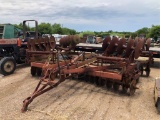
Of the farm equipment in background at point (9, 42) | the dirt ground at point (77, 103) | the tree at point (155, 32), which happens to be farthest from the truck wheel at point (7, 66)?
the tree at point (155, 32)

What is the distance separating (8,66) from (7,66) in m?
0.05

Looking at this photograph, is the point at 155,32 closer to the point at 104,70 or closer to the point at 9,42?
the point at 9,42

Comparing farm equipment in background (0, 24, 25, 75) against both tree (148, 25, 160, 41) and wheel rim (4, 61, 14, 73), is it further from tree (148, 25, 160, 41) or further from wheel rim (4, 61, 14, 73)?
tree (148, 25, 160, 41)

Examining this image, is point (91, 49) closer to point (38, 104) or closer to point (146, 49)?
point (146, 49)

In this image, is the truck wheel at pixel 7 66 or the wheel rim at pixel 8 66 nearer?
the truck wheel at pixel 7 66

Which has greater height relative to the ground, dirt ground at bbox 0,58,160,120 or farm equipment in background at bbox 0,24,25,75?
farm equipment in background at bbox 0,24,25,75

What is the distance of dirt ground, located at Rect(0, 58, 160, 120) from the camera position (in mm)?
4398

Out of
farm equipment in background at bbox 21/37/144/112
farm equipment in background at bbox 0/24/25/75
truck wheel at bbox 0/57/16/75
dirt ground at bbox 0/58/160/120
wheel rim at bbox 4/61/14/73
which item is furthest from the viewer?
farm equipment in background at bbox 0/24/25/75

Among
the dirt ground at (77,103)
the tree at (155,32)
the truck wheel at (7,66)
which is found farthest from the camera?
the tree at (155,32)

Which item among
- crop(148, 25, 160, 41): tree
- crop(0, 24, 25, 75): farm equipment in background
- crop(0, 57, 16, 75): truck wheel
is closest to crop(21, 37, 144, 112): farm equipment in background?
crop(0, 57, 16, 75): truck wheel

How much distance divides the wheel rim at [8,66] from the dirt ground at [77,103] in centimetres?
116

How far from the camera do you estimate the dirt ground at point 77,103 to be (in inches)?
173

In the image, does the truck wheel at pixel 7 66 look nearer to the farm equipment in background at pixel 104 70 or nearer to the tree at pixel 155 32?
the farm equipment in background at pixel 104 70

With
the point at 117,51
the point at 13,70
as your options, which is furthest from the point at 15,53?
the point at 117,51
